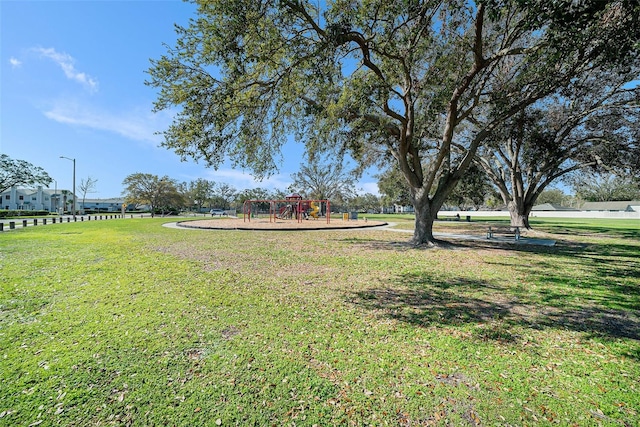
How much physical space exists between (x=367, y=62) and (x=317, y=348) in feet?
25.6

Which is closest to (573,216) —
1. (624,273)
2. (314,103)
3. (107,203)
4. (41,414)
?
(624,273)

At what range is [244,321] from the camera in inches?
168

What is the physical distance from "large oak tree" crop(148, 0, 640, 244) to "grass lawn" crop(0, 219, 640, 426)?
4504 mm

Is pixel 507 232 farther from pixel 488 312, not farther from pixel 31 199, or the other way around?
pixel 31 199

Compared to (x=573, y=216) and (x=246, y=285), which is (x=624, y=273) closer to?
(x=246, y=285)

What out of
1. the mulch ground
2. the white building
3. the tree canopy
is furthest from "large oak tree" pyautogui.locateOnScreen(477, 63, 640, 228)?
the white building

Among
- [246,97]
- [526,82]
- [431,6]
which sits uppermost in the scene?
[431,6]

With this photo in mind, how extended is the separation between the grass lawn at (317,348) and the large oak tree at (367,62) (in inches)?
177

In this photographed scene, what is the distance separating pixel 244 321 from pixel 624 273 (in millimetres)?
9416

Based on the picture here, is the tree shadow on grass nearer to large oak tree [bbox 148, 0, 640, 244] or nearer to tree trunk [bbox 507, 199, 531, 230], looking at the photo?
large oak tree [bbox 148, 0, 640, 244]

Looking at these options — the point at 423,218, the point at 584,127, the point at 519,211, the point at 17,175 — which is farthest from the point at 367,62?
the point at 17,175

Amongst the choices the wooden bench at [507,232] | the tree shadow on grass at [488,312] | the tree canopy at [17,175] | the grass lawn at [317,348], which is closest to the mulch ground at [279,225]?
the wooden bench at [507,232]

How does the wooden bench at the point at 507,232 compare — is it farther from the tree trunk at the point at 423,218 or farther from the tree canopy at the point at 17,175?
the tree canopy at the point at 17,175

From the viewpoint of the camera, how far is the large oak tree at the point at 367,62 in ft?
19.4
